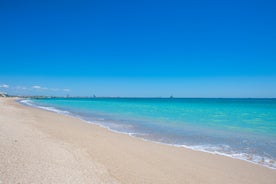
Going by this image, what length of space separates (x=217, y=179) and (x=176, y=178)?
44.7 inches

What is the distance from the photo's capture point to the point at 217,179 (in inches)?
217

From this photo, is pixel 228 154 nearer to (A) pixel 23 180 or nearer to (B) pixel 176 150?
(B) pixel 176 150

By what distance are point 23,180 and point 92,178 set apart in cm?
144

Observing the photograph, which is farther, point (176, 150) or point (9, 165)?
point (176, 150)

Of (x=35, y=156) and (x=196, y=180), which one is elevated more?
(x=35, y=156)

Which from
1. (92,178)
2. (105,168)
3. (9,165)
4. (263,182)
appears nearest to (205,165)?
(263,182)

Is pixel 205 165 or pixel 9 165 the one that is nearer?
pixel 9 165

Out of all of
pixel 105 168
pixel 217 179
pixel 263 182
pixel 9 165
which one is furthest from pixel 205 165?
pixel 9 165

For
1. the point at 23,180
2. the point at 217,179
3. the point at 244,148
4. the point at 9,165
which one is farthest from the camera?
the point at 244,148

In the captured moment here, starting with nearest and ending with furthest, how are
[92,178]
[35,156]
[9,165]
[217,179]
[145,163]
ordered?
[92,178], [9,165], [217,179], [35,156], [145,163]

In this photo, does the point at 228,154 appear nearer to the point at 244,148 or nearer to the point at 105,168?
the point at 244,148

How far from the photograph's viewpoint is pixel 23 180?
14.5 ft

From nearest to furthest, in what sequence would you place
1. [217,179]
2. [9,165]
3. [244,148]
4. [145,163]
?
[9,165] < [217,179] < [145,163] < [244,148]

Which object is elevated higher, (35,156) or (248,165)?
(35,156)
